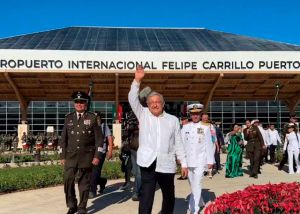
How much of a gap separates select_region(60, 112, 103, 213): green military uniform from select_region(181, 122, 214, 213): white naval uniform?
1457mm

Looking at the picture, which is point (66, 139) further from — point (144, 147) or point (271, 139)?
point (271, 139)

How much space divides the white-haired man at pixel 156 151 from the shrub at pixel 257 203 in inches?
31.1

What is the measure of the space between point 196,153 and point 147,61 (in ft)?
60.0

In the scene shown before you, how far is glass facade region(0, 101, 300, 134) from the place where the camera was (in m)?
37.0

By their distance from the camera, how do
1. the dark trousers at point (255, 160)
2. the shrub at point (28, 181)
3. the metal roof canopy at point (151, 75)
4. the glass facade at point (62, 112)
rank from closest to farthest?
the shrub at point (28, 181) → the dark trousers at point (255, 160) → the metal roof canopy at point (151, 75) → the glass facade at point (62, 112)

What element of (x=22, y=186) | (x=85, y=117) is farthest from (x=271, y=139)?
(x=85, y=117)

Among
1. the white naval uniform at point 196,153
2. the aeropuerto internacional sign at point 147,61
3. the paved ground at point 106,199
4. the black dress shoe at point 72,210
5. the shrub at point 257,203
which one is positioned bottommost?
the paved ground at point 106,199

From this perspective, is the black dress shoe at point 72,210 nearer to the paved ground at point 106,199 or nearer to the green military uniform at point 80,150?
the green military uniform at point 80,150

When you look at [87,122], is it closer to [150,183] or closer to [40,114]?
[150,183]

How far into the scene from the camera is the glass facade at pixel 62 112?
37.0 metres

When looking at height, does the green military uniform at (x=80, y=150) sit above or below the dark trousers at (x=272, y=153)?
above

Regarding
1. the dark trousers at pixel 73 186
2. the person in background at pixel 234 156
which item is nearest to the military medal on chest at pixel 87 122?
the dark trousers at pixel 73 186

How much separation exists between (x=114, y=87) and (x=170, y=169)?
22.6 metres

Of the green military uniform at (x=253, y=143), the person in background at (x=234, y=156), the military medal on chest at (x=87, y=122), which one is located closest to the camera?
the military medal on chest at (x=87, y=122)
